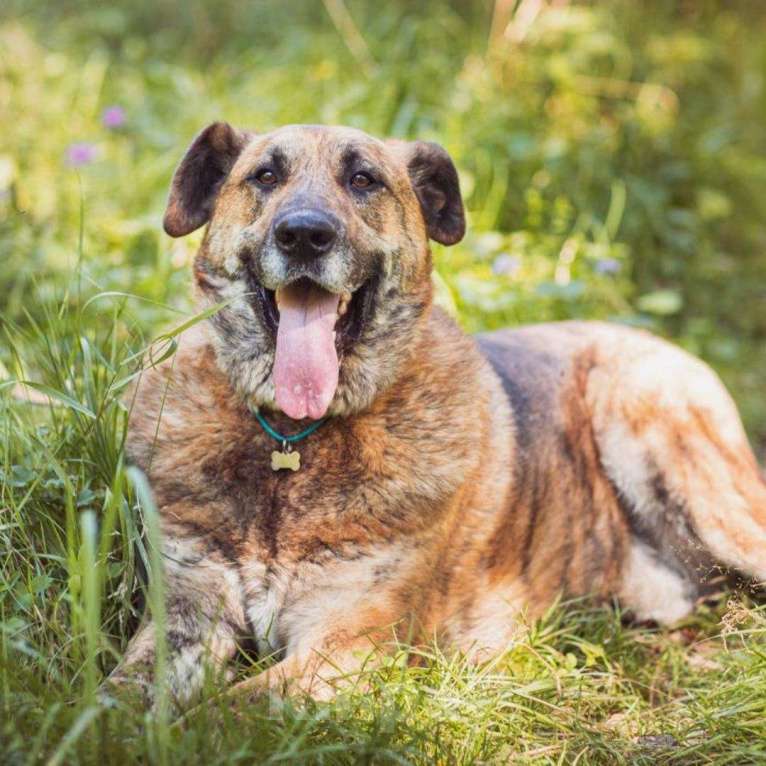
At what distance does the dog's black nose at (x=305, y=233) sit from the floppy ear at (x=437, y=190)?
2.15ft

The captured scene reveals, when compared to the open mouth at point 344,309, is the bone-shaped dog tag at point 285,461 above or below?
below

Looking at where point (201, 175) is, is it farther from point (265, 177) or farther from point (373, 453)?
point (373, 453)

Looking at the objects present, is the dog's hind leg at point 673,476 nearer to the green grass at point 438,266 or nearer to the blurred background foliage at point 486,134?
the green grass at point 438,266

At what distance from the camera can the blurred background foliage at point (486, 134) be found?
17.5 ft

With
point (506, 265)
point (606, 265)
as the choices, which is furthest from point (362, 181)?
point (606, 265)

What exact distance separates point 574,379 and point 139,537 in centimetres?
183

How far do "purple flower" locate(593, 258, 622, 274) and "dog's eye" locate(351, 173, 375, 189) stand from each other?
7.97 feet

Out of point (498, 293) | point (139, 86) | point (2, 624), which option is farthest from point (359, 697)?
point (139, 86)

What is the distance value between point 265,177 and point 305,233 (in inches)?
16.8

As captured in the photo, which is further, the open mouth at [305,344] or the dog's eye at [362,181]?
the dog's eye at [362,181]

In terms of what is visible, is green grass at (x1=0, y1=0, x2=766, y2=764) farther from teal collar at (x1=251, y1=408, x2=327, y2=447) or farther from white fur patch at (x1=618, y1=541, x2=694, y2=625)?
teal collar at (x1=251, y1=408, x2=327, y2=447)

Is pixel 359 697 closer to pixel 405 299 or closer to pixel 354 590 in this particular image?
pixel 354 590

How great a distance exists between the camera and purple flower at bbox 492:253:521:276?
527cm

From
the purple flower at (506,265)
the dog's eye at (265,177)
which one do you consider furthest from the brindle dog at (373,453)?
the purple flower at (506,265)
